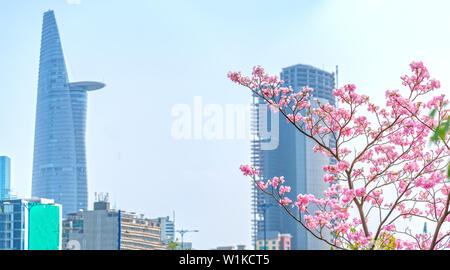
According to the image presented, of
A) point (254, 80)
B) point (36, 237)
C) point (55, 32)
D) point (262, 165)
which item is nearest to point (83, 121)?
point (55, 32)

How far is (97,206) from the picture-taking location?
340ft

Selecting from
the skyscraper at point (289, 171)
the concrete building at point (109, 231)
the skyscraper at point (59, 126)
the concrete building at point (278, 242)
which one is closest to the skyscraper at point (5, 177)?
the skyscraper at point (59, 126)

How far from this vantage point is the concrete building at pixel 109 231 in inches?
3885

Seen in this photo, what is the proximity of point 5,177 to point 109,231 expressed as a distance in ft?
220

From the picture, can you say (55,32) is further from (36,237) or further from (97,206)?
(36,237)

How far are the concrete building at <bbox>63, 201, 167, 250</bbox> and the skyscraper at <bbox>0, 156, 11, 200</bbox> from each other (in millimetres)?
56301

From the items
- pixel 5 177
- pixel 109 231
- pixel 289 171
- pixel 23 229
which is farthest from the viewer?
pixel 5 177

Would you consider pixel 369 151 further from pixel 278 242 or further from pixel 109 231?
pixel 278 242

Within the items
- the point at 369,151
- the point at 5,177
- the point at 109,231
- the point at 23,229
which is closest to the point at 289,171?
the point at 109,231

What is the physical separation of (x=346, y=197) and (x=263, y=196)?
135 meters

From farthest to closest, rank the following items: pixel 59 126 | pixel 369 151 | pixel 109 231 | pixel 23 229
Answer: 1. pixel 59 126
2. pixel 109 231
3. pixel 23 229
4. pixel 369 151

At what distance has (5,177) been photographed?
15612 cm

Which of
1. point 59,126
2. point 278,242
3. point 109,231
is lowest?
point 278,242
